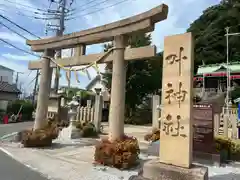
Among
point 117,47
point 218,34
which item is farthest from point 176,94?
point 218,34

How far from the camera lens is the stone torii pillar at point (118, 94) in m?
6.39

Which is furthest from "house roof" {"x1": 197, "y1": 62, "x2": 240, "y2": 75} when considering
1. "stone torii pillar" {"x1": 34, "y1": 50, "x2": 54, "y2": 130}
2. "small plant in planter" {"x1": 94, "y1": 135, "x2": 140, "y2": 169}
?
"small plant in planter" {"x1": 94, "y1": 135, "x2": 140, "y2": 169}

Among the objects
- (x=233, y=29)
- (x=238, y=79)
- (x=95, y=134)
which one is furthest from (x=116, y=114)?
(x=233, y=29)

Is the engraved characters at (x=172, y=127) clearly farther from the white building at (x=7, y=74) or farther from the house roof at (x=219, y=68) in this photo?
the white building at (x=7, y=74)

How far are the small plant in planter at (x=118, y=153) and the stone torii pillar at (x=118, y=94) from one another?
1.18ft

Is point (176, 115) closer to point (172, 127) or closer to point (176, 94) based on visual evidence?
point (172, 127)

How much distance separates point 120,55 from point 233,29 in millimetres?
25511

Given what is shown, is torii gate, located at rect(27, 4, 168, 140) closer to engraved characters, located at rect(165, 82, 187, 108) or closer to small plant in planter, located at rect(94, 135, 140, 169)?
small plant in planter, located at rect(94, 135, 140, 169)

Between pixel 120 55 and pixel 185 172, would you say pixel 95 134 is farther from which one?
pixel 185 172

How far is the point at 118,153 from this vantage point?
583cm

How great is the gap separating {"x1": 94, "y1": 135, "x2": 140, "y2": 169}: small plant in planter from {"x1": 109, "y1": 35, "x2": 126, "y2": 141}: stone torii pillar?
0.36m

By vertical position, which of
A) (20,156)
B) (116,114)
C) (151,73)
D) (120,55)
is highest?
(151,73)

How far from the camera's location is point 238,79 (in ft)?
80.9

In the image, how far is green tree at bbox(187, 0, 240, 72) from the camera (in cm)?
2747
